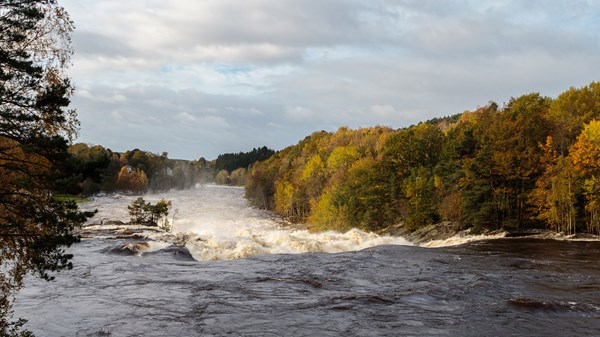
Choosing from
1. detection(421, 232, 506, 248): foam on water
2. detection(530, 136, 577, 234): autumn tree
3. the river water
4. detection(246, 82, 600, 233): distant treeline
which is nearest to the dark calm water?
the river water

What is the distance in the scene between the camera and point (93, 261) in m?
36.5

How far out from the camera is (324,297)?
953 inches

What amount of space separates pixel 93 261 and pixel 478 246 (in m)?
37.1

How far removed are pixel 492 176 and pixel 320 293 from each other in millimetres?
40902

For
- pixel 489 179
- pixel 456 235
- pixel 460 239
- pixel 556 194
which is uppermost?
pixel 489 179

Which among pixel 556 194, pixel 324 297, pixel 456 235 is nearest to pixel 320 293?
pixel 324 297

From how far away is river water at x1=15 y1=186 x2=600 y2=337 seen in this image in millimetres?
18891

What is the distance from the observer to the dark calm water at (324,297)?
61.7 ft

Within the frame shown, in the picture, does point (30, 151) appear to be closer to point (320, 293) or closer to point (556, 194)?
point (320, 293)

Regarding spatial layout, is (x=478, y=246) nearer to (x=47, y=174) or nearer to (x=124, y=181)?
(x=47, y=174)

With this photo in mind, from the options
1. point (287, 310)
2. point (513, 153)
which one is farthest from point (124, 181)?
point (287, 310)

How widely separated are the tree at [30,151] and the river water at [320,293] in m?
6.41

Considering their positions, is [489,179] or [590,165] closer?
[590,165]

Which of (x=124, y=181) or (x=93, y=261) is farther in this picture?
(x=124, y=181)
